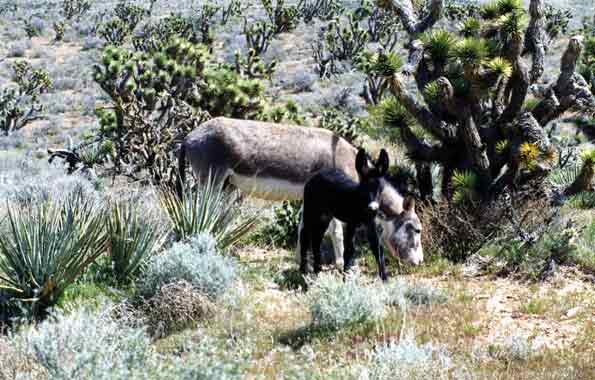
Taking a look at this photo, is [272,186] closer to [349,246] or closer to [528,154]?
[349,246]

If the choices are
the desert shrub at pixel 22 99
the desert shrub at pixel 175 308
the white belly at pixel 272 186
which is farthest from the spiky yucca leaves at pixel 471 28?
the desert shrub at pixel 22 99

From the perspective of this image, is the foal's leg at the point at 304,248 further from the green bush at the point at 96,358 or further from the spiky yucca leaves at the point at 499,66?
the green bush at the point at 96,358

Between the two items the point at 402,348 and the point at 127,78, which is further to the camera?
the point at 127,78

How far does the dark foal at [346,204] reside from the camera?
25.5 feet

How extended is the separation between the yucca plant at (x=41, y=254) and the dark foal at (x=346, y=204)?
241cm

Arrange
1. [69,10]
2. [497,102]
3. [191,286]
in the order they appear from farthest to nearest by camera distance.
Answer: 1. [69,10]
2. [497,102]
3. [191,286]

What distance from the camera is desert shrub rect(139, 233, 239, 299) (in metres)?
7.09

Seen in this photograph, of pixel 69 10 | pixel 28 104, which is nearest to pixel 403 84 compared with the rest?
pixel 28 104

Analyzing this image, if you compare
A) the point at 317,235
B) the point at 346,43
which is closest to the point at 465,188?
the point at 317,235

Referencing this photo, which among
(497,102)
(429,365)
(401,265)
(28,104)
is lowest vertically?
(28,104)

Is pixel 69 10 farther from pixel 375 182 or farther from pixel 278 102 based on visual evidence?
pixel 375 182

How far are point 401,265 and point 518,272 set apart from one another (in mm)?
1343

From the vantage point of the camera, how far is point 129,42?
49344 millimetres

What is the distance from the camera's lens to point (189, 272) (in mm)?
7160
